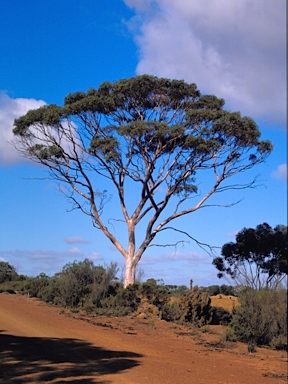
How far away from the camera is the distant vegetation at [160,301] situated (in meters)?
18.3

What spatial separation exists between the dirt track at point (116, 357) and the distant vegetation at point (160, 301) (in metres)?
0.99

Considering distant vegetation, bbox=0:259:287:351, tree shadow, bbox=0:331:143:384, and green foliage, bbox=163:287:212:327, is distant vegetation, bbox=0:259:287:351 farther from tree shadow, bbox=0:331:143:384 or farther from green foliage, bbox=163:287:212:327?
tree shadow, bbox=0:331:143:384

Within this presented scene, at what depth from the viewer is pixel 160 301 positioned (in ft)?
88.3

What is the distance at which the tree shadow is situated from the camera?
987 centimetres

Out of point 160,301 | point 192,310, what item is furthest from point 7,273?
point 192,310

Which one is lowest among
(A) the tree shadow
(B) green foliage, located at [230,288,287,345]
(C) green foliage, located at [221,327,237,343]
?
(A) the tree shadow

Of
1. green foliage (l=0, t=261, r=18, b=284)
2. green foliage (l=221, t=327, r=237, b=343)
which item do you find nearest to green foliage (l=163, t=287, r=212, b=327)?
green foliage (l=221, t=327, r=237, b=343)

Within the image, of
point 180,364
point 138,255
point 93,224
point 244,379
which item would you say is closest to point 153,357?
point 180,364

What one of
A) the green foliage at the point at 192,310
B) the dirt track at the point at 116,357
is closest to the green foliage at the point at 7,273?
the green foliage at the point at 192,310

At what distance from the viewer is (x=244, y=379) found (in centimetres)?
1164

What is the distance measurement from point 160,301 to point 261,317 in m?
9.12

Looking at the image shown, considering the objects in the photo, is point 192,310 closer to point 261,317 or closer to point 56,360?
point 261,317

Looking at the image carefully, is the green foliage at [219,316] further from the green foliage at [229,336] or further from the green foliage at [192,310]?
the green foliage at [229,336]

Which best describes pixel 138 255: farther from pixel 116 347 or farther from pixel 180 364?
pixel 180 364
